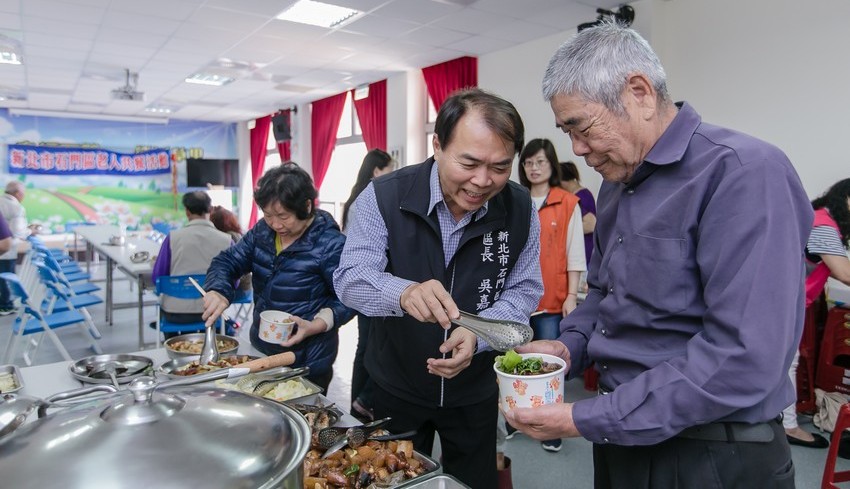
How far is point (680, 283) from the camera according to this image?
949 millimetres

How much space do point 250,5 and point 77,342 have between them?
10.7ft

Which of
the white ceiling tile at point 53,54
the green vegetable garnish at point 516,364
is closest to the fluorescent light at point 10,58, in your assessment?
the white ceiling tile at point 53,54

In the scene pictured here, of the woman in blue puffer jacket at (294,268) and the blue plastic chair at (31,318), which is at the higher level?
the woman in blue puffer jacket at (294,268)

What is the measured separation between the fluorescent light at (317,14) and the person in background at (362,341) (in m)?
1.75

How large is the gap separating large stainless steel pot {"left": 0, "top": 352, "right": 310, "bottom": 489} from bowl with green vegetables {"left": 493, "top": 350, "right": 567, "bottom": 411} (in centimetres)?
41

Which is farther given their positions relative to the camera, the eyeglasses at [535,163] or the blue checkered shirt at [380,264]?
the eyeglasses at [535,163]

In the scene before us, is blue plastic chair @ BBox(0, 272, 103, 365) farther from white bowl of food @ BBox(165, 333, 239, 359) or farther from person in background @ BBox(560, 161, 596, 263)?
person in background @ BBox(560, 161, 596, 263)

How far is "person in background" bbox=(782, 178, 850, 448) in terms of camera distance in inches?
110

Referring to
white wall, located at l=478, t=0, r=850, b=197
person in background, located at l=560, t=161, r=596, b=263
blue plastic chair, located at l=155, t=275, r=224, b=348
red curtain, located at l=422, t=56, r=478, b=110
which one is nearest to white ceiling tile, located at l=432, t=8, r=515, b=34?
red curtain, located at l=422, t=56, r=478, b=110

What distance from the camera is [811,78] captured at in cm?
346

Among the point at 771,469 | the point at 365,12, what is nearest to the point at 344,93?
the point at 365,12

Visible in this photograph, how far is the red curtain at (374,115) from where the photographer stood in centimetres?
734

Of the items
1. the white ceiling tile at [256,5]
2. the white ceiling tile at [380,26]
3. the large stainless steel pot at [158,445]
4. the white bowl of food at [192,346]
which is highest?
the white ceiling tile at [380,26]

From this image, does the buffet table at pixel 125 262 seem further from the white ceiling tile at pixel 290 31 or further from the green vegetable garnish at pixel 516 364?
the green vegetable garnish at pixel 516 364
